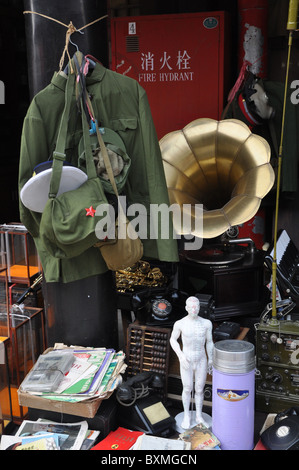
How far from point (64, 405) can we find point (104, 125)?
4.65 feet

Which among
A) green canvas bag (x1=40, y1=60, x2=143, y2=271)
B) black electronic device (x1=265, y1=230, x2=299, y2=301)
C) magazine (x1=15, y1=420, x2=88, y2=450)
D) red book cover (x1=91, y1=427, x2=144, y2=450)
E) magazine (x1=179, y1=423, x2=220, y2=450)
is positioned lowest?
red book cover (x1=91, y1=427, x2=144, y2=450)

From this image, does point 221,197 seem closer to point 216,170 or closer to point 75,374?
point 216,170

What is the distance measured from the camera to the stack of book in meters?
2.58

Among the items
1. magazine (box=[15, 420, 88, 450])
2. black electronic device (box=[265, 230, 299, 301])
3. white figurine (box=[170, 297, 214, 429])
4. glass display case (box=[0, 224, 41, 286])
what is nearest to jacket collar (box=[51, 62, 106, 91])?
glass display case (box=[0, 224, 41, 286])

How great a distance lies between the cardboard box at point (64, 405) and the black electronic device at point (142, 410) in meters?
0.17

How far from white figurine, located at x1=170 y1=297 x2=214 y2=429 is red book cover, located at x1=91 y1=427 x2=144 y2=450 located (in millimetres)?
271

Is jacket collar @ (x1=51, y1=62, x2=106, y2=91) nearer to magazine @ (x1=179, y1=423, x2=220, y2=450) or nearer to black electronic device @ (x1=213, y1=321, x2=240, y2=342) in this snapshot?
black electronic device @ (x1=213, y1=321, x2=240, y2=342)

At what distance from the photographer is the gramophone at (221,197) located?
3.45 m

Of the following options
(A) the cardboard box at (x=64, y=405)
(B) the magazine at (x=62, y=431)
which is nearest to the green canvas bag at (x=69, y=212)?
(A) the cardboard box at (x=64, y=405)

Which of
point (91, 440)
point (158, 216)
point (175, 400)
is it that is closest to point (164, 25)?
point (158, 216)

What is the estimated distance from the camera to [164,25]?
14.6 ft

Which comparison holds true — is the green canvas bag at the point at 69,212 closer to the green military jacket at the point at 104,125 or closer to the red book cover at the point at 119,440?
the green military jacket at the point at 104,125

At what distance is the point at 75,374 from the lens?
107 inches
